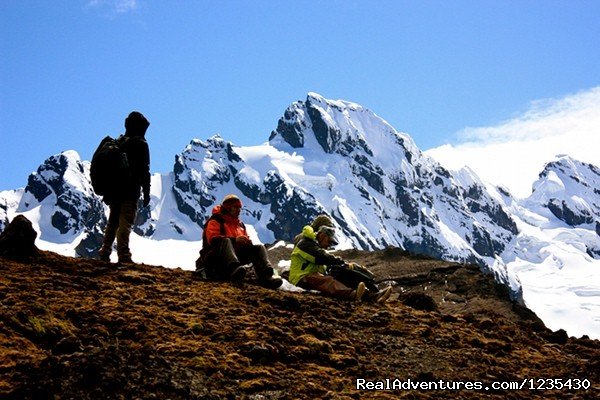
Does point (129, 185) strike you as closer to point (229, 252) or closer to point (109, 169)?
point (109, 169)

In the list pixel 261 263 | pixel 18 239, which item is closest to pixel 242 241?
pixel 261 263

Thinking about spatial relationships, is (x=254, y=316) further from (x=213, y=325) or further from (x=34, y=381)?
(x=34, y=381)

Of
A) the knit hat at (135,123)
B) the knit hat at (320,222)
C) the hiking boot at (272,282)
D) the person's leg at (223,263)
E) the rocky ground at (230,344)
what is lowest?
the rocky ground at (230,344)

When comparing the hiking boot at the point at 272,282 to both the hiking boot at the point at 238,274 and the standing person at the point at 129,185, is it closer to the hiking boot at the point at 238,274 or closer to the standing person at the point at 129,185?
the hiking boot at the point at 238,274

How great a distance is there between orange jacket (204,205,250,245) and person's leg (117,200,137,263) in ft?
4.89

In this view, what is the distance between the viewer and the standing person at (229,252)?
1343 centimetres

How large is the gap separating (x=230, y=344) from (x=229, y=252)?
4.37 m

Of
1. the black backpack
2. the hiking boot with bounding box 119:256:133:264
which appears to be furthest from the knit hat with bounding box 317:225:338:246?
the black backpack

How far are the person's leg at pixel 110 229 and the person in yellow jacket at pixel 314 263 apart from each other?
345 cm

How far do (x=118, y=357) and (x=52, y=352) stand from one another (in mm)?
848

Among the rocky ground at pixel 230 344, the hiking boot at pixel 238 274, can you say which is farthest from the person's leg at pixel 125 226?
the hiking boot at pixel 238 274

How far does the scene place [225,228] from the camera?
13953 mm

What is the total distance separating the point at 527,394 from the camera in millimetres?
9156

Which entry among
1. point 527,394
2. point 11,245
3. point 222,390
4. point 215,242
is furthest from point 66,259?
point 527,394
